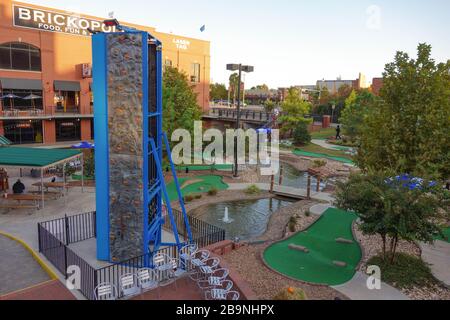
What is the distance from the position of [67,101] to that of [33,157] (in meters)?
28.3

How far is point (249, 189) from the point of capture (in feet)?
78.2

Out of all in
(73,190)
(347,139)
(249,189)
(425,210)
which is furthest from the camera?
(347,139)

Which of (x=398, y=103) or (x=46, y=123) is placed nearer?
(x=398, y=103)

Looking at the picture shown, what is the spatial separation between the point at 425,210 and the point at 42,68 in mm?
40881

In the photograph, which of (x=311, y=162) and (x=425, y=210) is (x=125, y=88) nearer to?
(x=425, y=210)

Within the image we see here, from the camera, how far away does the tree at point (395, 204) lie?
36.0 ft

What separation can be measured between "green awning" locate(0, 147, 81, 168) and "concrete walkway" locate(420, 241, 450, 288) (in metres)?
16.5

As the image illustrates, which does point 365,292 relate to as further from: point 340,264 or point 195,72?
point 195,72

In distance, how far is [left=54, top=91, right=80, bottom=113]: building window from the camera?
140 ft

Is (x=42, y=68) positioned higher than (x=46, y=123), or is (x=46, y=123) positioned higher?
(x=42, y=68)

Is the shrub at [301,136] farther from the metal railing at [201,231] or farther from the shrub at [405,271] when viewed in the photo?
the shrub at [405,271]

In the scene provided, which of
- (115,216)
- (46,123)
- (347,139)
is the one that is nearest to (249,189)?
(115,216)

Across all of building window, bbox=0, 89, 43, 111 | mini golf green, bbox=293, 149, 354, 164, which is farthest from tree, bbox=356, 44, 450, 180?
building window, bbox=0, 89, 43, 111
